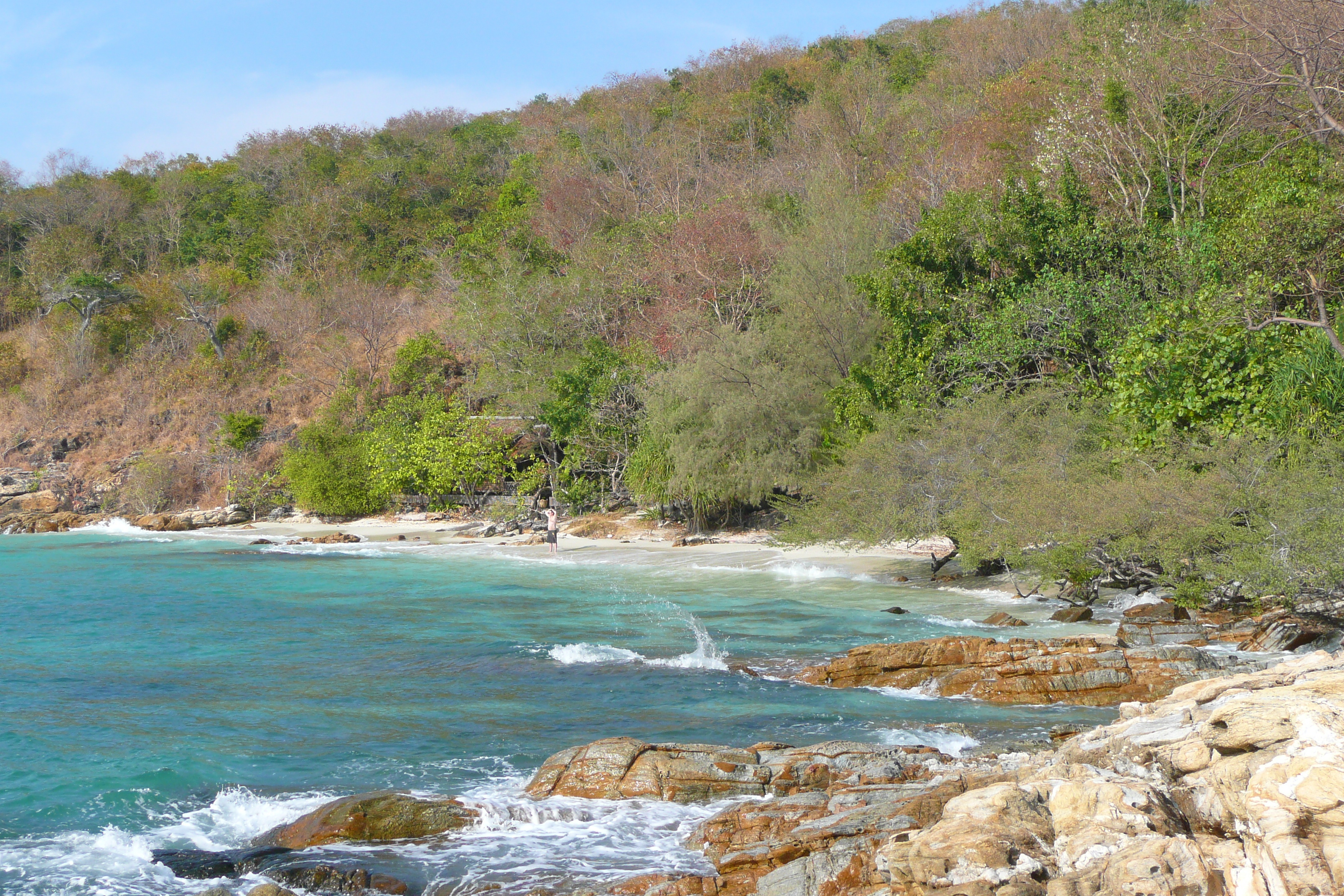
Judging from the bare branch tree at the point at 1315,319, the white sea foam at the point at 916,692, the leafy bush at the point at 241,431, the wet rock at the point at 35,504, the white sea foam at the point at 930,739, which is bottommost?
the white sea foam at the point at 916,692

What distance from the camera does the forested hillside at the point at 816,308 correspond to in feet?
46.9

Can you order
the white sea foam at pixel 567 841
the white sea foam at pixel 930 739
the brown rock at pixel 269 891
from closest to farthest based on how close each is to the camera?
the brown rock at pixel 269 891, the white sea foam at pixel 567 841, the white sea foam at pixel 930 739

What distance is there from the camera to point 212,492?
34.9m

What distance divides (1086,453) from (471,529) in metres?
16.8

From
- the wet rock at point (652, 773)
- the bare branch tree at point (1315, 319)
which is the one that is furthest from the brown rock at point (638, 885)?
the bare branch tree at point (1315, 319)

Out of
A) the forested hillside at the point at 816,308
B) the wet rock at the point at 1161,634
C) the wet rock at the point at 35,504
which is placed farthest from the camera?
the wet rock at the point at 35,504

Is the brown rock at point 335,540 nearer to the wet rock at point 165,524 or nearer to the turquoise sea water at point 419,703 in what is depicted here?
the turquoise sea water at point 419,703

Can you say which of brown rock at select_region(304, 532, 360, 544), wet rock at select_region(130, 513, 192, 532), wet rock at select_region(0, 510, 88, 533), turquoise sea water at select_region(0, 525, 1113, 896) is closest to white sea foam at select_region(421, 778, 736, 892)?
turquoise sea water at select_region(0, 525, 1113, 896)

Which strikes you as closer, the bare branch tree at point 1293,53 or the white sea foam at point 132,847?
the white sea foam at point 132,847

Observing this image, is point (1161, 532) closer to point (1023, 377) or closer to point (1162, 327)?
point (1162, 327)

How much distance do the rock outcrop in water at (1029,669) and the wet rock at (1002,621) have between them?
68.7 inches

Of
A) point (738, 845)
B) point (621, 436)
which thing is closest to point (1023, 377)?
point (621, 436)

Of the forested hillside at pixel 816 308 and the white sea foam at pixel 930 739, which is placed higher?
the forested hillside at pixel 816 308

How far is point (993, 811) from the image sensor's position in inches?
198
